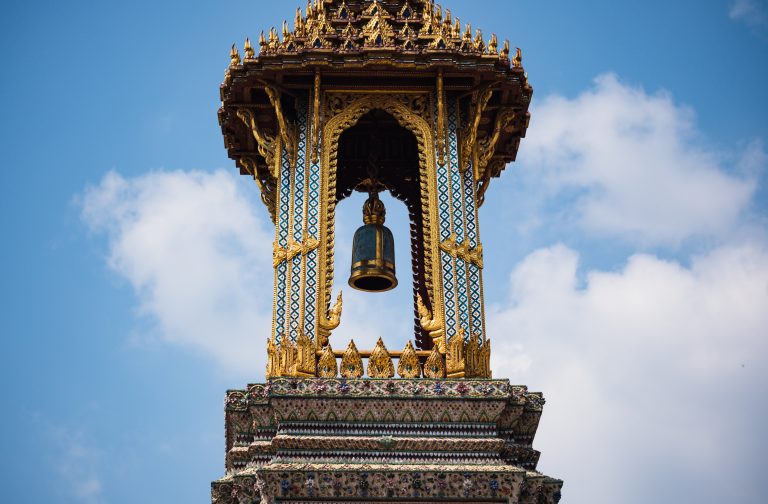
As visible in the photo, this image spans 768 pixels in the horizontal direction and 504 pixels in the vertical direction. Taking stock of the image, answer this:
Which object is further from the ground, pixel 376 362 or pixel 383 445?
pixel 376 362

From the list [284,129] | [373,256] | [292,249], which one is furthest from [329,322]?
[284,129]

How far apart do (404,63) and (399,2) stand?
2.16 metres

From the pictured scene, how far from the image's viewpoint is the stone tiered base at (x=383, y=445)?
56.2ft

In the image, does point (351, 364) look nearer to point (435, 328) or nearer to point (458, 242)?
point (435, 328)

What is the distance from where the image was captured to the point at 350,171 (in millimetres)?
22625

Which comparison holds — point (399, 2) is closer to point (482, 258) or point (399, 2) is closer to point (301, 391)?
point (482, 258)

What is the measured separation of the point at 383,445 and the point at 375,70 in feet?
17.3

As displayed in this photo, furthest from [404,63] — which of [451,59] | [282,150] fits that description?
[282,150]

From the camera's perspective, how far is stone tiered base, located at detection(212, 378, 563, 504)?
56.2ft

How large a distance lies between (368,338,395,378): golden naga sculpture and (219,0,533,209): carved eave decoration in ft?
10.5

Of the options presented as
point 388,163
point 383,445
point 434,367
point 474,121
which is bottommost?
point 383,445

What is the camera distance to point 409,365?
18.2 m

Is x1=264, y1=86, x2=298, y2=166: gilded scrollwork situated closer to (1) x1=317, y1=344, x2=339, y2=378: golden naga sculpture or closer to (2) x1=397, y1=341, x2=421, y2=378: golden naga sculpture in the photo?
(1) x1=317, y1=344, x2=339, y2=378: golden naga sculpture

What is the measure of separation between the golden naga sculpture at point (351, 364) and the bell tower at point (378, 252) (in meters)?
0.02
